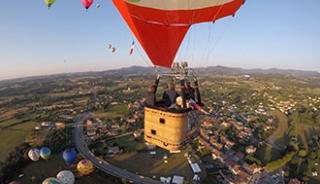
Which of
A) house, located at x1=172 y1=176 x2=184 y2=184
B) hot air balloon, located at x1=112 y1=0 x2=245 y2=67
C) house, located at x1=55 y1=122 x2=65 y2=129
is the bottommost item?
house, located at x1=55 y1=122 x2=65 y2=129

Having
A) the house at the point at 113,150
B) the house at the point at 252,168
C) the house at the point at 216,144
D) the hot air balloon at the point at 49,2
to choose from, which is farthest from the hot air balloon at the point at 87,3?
the house at the point at 216,144

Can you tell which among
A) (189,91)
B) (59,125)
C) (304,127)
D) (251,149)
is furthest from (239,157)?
(59,125)

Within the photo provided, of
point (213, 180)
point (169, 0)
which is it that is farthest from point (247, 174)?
point (169, 0)

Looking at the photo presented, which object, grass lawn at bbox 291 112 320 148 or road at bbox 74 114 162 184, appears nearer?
road at bbox 74 114 162 184

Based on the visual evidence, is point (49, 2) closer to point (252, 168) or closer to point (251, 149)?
point (252, 168)

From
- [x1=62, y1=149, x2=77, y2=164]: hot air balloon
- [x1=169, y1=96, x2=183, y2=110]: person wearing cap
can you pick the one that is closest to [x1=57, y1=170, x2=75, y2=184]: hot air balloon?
[x1=62, y1=149, x2=77, y2=164]: hot air balloon

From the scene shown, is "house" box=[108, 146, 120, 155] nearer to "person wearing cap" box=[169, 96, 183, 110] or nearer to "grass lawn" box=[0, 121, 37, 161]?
"grass lawn" box=[0, 121, 37, 161]

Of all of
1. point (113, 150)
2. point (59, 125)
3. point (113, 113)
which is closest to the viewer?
point (113, 150)
